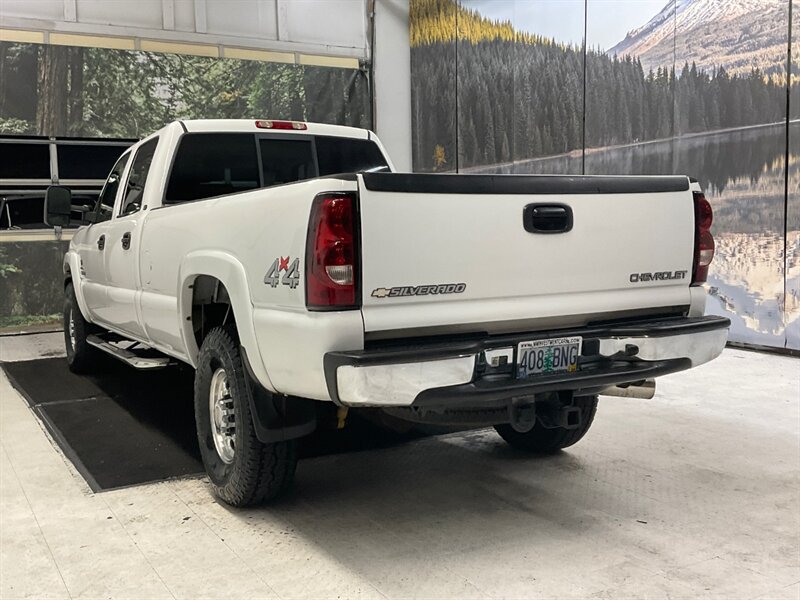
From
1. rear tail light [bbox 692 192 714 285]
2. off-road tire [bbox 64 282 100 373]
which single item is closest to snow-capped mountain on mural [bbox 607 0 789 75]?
rear tail light [bbox 692 192 714 285]

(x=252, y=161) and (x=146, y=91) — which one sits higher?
(x=146, y=91)

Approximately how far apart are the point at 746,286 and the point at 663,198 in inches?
178

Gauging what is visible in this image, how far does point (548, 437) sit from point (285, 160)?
2.31m

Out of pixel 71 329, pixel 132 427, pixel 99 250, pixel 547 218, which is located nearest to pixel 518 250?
pixel 547 218

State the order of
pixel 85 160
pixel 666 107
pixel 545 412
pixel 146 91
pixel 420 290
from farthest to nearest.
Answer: pixel 146 91, pixel 85 160, pixel 666 107, pixel 545 412, pixel 420 290

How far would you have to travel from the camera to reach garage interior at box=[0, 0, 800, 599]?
115 inches

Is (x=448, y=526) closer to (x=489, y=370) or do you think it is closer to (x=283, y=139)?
(x=489, y=370)

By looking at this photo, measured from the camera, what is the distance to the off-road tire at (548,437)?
405cm

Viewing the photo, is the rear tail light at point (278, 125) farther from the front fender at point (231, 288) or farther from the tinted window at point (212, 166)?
the front fender at point (231, 288)

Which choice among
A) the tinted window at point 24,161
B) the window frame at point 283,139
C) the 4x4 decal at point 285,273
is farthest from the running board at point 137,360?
the tinted window at point 24,161

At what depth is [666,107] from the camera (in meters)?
7.86

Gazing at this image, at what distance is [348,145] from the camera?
5066 mm

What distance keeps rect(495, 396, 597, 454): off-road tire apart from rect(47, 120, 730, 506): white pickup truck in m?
0.11

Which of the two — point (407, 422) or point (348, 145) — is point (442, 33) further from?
point (407, 422)
